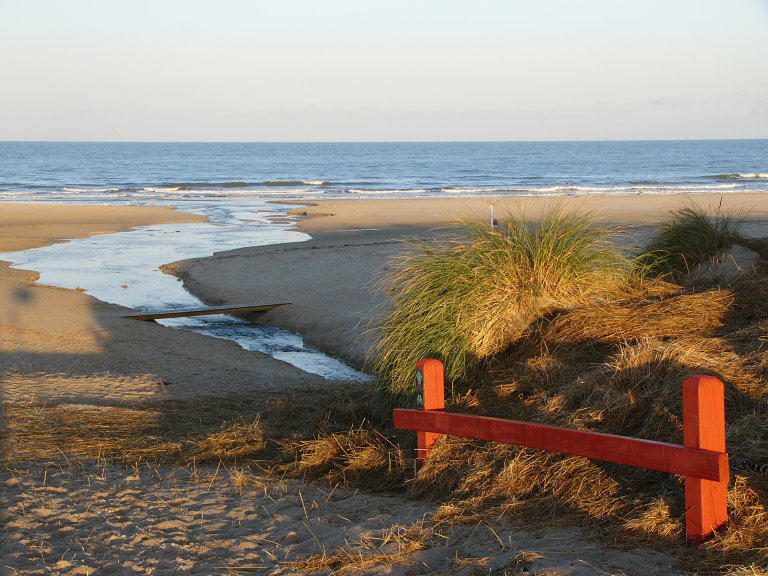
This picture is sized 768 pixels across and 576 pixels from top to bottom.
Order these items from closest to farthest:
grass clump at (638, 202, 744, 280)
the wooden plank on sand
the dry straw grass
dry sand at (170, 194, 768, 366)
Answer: the dry straw grass → grass clump at (638, 202, 744, 280) → dry sand at (170, 194, 768, 366) → the wooden plank on sand

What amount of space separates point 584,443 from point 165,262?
1692 centimetres

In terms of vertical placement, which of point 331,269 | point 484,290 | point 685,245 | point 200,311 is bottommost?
point 200,311

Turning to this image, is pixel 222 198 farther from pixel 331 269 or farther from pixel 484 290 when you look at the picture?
pixel 484 290

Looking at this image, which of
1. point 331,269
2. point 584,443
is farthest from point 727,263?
point 331,269

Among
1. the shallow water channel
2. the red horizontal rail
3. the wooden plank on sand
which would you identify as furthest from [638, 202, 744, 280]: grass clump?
the wooden plank on sand

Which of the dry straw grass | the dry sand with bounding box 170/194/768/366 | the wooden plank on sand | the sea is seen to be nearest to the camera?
the dry straw grass

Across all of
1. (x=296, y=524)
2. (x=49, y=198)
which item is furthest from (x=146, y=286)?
(x=49, y=198)

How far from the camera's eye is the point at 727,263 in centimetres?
866

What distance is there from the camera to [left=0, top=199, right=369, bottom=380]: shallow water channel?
40.2ft

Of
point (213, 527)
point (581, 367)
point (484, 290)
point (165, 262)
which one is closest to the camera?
point (213, 527)

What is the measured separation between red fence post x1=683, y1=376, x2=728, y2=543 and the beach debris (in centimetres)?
458

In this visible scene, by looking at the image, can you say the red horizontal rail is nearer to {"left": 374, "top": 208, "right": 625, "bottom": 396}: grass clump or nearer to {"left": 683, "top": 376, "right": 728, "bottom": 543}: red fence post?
{"left": 683, "top": 376, "right": 728, "bottom": 543}: red fence post

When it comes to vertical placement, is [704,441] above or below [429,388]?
above

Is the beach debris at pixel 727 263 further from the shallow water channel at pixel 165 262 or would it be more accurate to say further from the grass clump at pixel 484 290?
the shallow water channel at pixel 165 262
